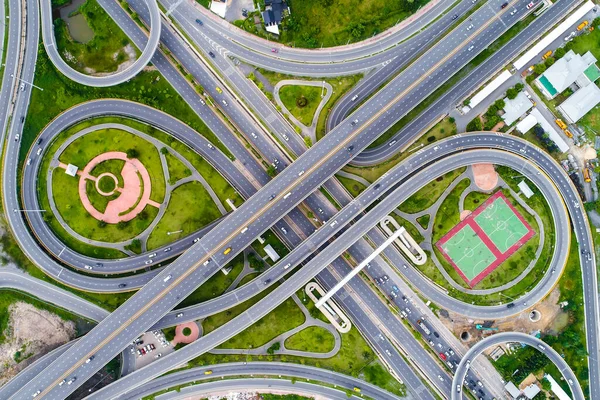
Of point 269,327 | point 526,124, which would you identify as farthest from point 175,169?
point 526,124

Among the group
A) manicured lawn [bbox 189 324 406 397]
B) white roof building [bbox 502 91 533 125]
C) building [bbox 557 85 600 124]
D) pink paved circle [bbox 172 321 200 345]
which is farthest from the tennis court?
pink paved circle [bbox 172 321 200 345]

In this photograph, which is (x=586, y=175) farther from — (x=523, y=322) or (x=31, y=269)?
(x=31, y=269)

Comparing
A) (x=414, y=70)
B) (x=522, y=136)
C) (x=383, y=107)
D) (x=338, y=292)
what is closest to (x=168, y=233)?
(x=338, y=292)

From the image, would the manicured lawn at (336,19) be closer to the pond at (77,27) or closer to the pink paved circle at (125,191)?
the pink paved circle at (125,191)

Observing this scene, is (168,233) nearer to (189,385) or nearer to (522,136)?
(189,385)

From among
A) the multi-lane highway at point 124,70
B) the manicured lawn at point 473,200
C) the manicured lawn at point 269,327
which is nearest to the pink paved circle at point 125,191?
the multi-lane highway at point 124,70
